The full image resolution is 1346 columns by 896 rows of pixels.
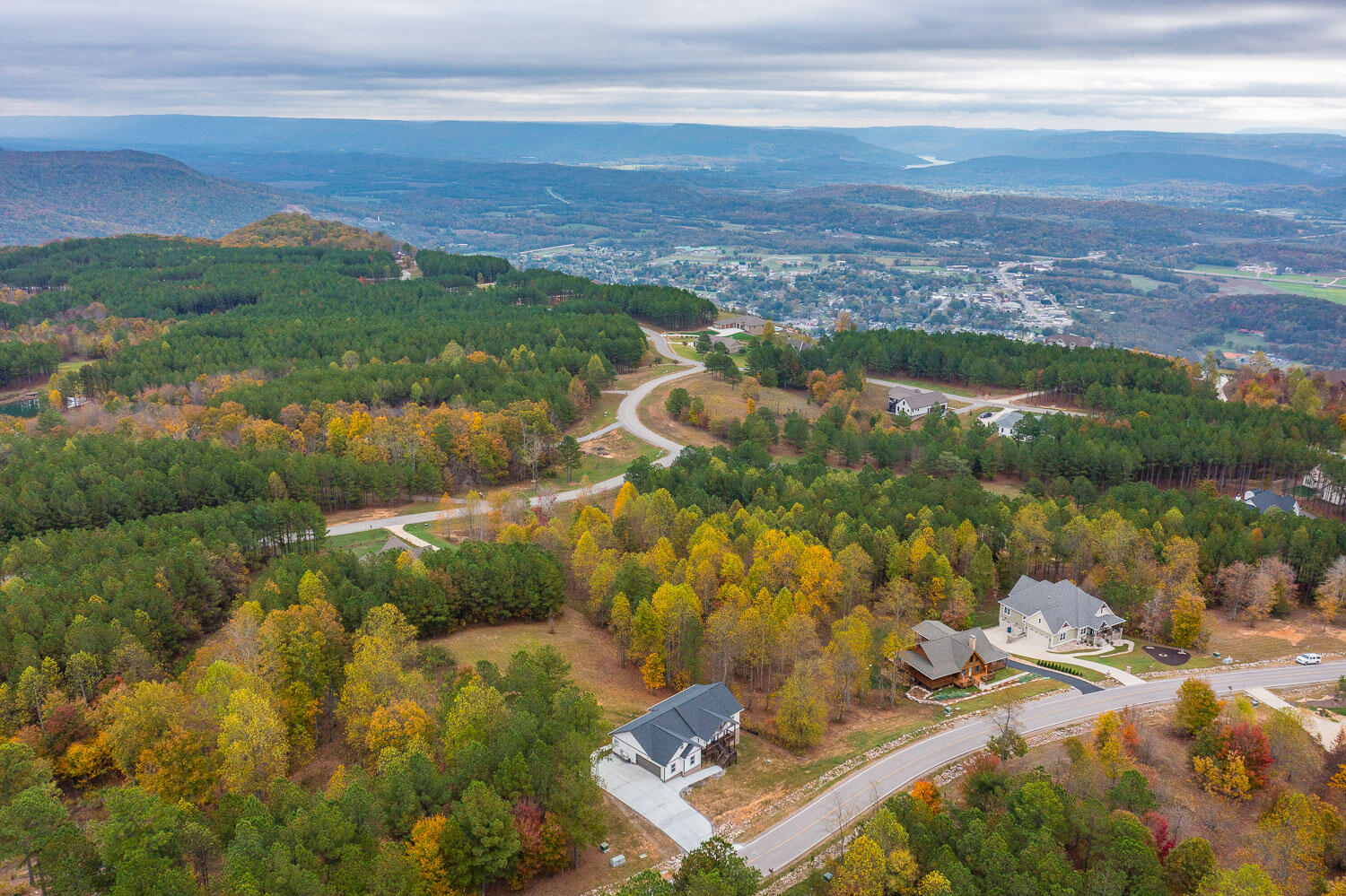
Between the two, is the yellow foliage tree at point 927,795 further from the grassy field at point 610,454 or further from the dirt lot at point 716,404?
the dirt lot at point 716,404

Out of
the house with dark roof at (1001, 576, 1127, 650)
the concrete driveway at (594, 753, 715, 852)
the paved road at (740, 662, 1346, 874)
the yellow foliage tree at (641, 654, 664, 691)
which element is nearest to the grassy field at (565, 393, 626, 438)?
the yellow foliage tree at (641, 654, 664, 691)

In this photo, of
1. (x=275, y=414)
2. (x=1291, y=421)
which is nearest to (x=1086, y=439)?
(x=1291, y=421)

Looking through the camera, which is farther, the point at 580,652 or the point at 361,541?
the point at 361,541

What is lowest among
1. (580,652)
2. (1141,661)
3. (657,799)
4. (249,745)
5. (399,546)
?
(399,546)

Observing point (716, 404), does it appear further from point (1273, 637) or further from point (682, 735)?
point (682, 735)

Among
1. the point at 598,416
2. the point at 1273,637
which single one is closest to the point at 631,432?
the point at 598,416

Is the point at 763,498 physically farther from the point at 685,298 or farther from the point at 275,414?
the point at 685,298
